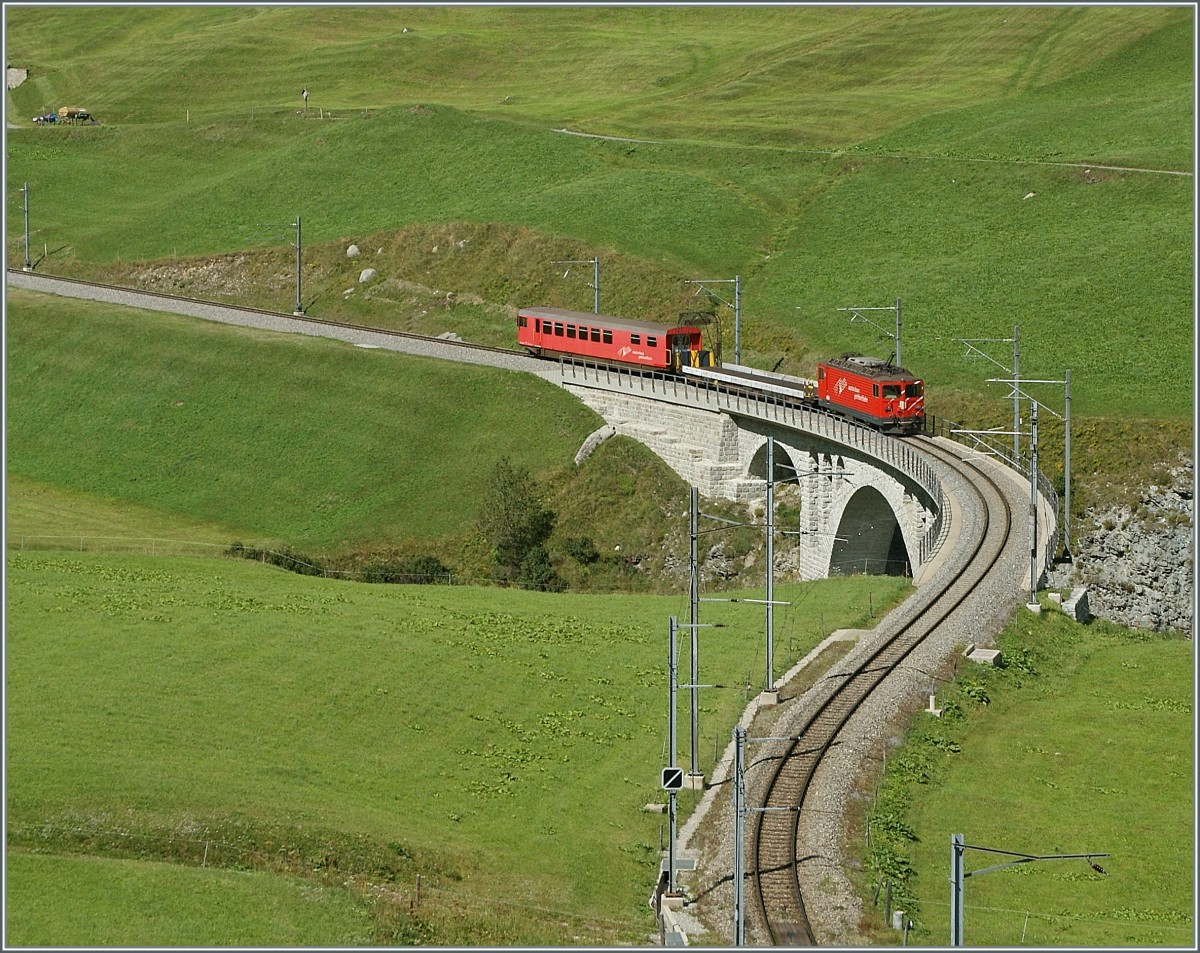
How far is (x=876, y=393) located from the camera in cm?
8300

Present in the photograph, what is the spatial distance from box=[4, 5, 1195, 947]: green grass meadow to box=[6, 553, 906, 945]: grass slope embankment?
19 cm

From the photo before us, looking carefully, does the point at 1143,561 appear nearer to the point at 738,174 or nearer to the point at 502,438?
the point at 502,438

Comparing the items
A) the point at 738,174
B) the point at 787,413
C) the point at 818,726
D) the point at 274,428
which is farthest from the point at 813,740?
the point at 738,174

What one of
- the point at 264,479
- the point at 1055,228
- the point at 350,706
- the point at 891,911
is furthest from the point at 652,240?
the point at 891,911

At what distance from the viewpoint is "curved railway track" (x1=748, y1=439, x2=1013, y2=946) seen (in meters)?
42.7

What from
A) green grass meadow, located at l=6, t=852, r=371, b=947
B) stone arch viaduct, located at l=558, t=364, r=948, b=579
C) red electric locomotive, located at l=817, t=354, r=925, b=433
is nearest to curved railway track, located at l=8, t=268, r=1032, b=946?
stone arch viaduct, located at l=558, t=364, r=948, b=579

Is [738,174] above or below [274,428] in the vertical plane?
above

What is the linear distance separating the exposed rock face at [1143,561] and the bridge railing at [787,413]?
A: 7347mm

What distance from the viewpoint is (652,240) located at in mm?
124438

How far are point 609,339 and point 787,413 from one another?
1635 centimetres

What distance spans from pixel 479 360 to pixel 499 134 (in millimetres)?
48227

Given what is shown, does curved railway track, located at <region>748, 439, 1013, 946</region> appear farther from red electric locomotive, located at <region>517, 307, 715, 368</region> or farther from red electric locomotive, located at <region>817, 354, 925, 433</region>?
red electric locomotive, located at <region>517, 307, 715, 368</region>

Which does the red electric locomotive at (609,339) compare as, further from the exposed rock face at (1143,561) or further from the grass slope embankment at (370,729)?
the grass slope embankment at (370,729)

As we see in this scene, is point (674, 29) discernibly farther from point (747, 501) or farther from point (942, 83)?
point (747, 501)
